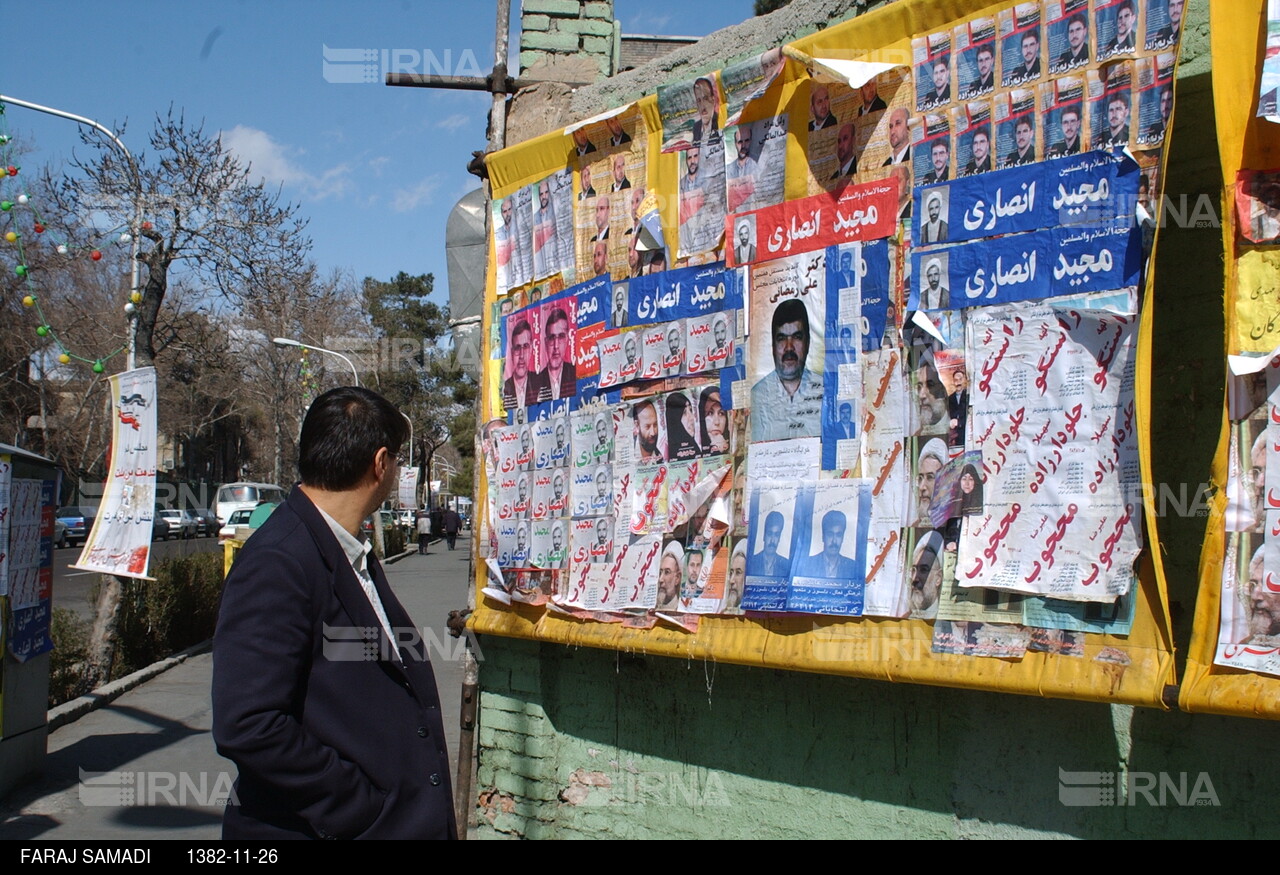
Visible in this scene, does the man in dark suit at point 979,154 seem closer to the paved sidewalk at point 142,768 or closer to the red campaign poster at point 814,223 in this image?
the red campaign poster at point 814,223

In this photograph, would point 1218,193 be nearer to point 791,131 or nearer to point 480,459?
point 791,131

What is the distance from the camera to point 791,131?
147 inches

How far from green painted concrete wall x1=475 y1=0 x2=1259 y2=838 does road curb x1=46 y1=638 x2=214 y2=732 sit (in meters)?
3.60

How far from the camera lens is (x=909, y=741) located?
3.43 meters

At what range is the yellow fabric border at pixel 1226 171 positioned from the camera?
2.45 m

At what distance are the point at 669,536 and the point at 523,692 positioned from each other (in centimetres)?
142

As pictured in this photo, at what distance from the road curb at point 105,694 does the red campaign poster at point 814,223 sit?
5278 mm

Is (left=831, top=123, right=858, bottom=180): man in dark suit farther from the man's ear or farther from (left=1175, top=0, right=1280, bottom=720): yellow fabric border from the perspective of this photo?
the man's ear

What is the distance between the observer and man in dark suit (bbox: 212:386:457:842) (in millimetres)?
2236

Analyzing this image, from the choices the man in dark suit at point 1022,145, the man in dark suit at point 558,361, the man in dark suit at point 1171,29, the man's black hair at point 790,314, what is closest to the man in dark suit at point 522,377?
the man in dark suit at point 558,361

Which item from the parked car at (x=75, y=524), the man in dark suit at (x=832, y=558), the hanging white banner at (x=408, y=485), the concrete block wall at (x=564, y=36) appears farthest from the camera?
the parked car at (x=75, y=524)

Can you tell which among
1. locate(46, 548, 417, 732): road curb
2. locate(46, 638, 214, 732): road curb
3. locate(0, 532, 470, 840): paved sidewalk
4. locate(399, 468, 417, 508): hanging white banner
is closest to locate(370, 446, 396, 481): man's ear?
locate(0, 532, 470, 840): paved sidewalk

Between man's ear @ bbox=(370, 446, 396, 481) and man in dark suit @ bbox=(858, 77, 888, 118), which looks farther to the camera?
man in dark suit @ bbox=(858, 77, 888, 118)
